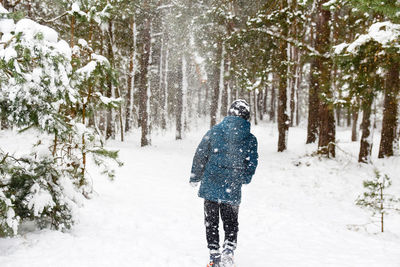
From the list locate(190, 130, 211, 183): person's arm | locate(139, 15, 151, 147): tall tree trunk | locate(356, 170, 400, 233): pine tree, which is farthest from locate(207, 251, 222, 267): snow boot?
locate(139, 15, 151, 147): tall tree trunk

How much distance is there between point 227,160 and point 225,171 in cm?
14

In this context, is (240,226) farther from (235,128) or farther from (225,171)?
(235,128)

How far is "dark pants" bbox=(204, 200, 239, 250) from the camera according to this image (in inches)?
158

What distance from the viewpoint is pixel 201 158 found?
161 inches

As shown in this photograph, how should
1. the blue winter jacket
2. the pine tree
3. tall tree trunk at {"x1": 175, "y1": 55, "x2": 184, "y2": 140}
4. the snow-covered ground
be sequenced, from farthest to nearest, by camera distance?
tall tree trunk at {"x1": 175, "y1": 55, "x2": 184, "y2": 140} < the pine tree < the snow-covered ground < the blue winter jacket

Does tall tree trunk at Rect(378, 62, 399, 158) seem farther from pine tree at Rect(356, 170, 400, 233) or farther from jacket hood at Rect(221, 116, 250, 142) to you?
jacket hood at Rect(221, 116, 250, 142)

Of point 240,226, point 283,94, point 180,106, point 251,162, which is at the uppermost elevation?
point 283,94

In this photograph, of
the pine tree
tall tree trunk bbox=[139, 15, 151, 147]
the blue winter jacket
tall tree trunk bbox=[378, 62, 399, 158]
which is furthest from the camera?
tall tree trunk bbox=[139, 15, 151, 147]

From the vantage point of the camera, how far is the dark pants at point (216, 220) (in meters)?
4.02

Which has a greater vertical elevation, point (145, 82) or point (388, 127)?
point (145, 82)

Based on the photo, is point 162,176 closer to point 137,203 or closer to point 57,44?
point 137,203

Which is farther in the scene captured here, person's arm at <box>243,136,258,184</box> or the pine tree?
the pine tree

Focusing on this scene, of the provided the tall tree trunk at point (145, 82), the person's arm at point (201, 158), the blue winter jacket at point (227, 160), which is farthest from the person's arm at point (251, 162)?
the tall tree trunk at point (145, 82)

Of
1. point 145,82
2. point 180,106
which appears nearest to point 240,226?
point 145,82
